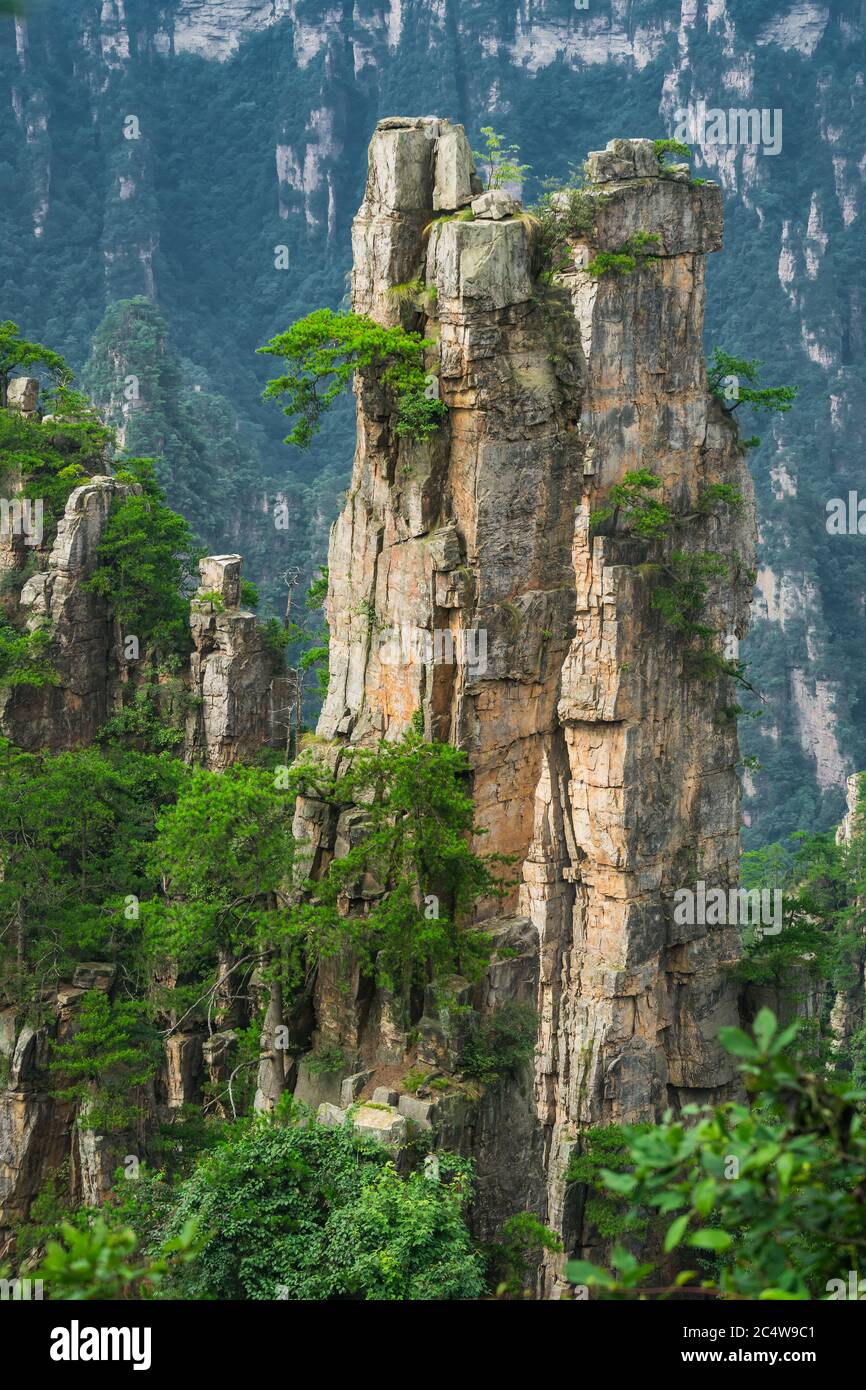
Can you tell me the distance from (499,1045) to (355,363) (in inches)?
355

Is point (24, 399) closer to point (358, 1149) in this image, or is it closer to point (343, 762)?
point (343, 762)

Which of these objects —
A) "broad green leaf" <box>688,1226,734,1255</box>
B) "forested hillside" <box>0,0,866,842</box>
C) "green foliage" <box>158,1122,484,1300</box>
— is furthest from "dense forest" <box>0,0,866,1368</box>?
"forested hillside" <box>0,0,866,842</box>

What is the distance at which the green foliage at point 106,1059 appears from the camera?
28.4 m

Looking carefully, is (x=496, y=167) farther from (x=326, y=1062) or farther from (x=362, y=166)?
(x=362, y=166)

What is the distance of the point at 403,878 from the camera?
26.2m

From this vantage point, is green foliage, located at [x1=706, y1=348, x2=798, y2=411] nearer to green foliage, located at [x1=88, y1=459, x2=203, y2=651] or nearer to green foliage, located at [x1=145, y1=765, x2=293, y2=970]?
green foliage, located at [x1=88, y1=459, x2=203, y2=651]

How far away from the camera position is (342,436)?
9731cm

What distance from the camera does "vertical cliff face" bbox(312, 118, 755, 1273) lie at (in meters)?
28.2

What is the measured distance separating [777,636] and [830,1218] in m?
83.7

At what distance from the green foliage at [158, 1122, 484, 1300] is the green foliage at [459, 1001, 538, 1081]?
14.8 ft

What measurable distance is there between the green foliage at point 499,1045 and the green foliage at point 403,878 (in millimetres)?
748
